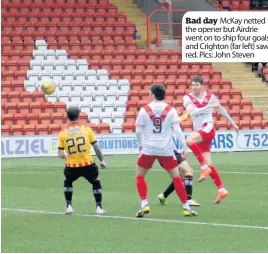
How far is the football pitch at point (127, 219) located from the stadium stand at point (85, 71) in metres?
10.4

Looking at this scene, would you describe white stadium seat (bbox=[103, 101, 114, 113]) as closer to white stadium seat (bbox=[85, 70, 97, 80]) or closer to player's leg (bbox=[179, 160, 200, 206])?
white stadium seat (bbox=[85, 70, 97, 80])

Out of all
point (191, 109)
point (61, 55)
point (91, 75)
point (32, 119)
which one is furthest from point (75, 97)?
point (191, 109)

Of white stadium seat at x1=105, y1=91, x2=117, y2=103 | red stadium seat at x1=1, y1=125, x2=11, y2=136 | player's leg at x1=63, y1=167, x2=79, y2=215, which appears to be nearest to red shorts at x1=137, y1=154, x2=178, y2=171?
player's leg at x1=63, y1=167, x2=79, y2=215

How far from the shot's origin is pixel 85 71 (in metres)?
35.6

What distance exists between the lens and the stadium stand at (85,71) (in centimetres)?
3334

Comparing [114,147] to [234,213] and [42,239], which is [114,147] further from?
[42,239]

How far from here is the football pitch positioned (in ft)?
37.5

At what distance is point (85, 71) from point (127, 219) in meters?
21.9

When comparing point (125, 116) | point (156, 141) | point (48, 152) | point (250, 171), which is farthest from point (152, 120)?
point (125, 116)

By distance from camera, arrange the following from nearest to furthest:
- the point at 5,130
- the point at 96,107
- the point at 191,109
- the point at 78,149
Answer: the point at 78,149 → the point at 191,109 → the point at 5,130 → the point at 96,107

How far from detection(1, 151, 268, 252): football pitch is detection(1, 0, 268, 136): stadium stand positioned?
10.4 metres

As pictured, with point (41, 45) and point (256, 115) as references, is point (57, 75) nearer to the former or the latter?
point (41, 45)

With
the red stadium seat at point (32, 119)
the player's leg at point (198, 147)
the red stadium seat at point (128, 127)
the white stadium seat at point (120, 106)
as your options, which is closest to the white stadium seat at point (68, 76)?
the white stadium seat at point (120, 106)

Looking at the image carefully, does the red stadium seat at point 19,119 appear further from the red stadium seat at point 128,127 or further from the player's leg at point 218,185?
the player's leg at point 218,185
